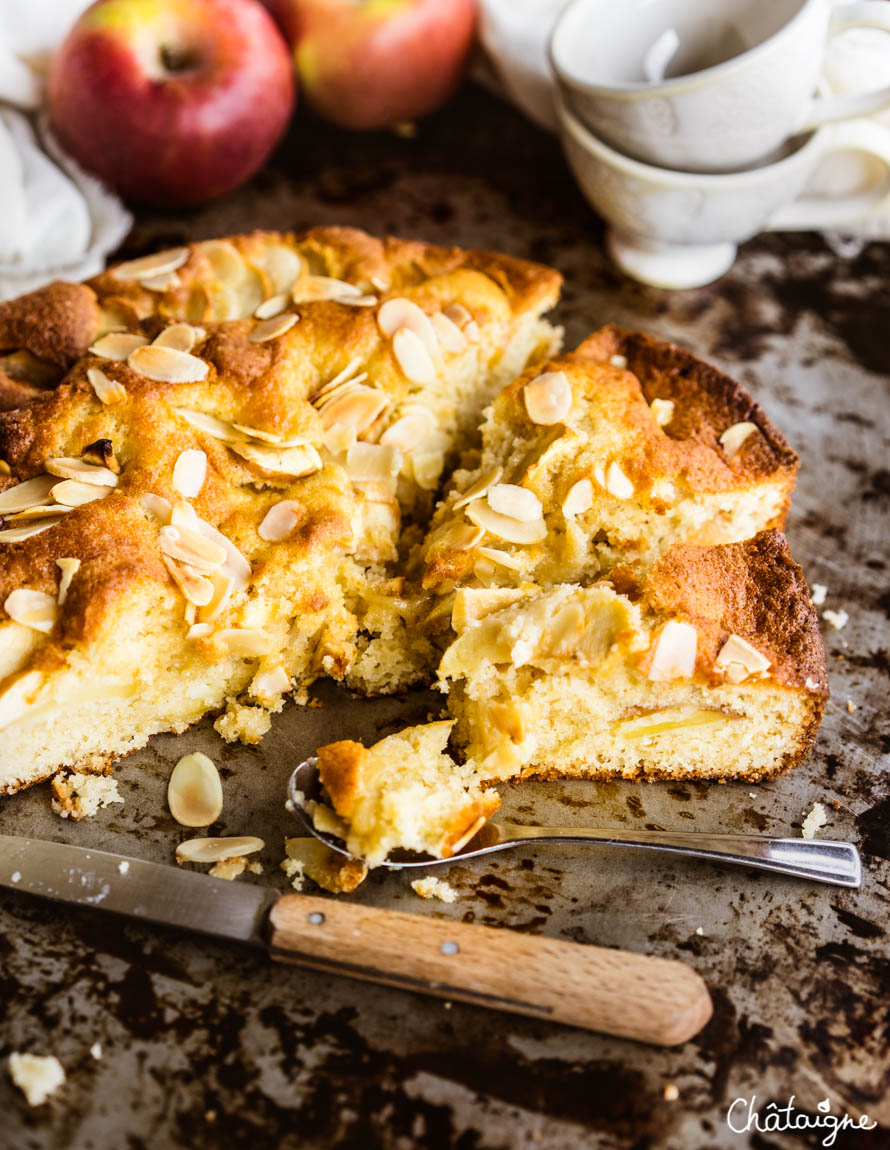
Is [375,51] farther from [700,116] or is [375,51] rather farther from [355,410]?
[355,410]

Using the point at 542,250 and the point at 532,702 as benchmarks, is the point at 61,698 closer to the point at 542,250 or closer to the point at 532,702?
the point at 532,702

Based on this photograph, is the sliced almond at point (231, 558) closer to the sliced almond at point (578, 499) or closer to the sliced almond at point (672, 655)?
the sliced almond at point (578, 499)

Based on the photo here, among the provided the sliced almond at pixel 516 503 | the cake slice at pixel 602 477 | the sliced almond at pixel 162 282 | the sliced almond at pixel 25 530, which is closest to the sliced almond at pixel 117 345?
the sliced almond at pixel 162 282

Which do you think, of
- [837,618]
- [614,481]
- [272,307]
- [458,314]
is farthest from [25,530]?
[837,618]

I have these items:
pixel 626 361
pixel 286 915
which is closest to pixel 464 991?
pixel 286 915

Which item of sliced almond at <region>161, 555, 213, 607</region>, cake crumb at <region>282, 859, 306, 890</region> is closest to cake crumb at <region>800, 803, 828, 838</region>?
cake crumb at <region>282, 859, 306, 890</region>

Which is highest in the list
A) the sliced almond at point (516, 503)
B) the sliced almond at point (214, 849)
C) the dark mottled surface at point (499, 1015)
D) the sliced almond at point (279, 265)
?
the sliced almond at point (279, 265)
